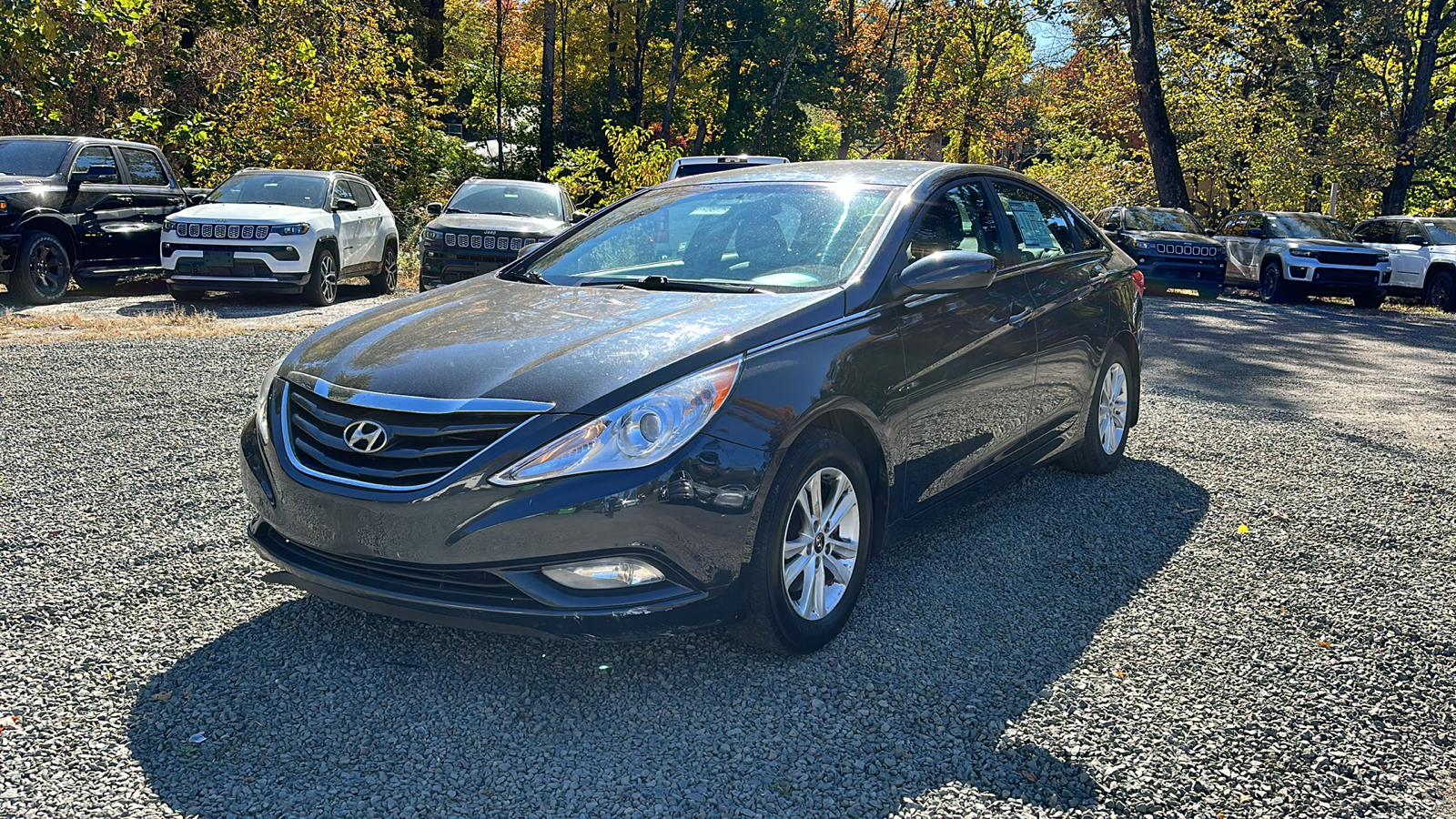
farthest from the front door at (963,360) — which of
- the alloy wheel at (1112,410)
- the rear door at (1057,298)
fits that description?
the alloy wheel at (1112,410)

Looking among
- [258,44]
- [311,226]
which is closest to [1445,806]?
[311,226]

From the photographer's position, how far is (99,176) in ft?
45.3

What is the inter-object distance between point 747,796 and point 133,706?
1769 millimetres

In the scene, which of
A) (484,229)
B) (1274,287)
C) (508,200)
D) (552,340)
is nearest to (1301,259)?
(1274,287)

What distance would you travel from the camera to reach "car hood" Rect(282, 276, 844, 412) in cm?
341

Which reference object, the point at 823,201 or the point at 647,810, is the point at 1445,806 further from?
the point at 823,201

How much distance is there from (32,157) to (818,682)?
13.3 metres

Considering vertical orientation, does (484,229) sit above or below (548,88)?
below

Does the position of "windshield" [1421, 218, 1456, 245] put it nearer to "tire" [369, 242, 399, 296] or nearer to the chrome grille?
"tire" [369, 242, 399, 296]

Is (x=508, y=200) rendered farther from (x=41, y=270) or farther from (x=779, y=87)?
Answer: (x=779, y=87)

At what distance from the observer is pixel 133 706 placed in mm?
3330

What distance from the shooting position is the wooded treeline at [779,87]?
20234mm

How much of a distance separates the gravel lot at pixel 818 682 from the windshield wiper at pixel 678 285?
1.23 metres

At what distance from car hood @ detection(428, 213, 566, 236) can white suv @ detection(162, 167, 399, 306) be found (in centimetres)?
109
